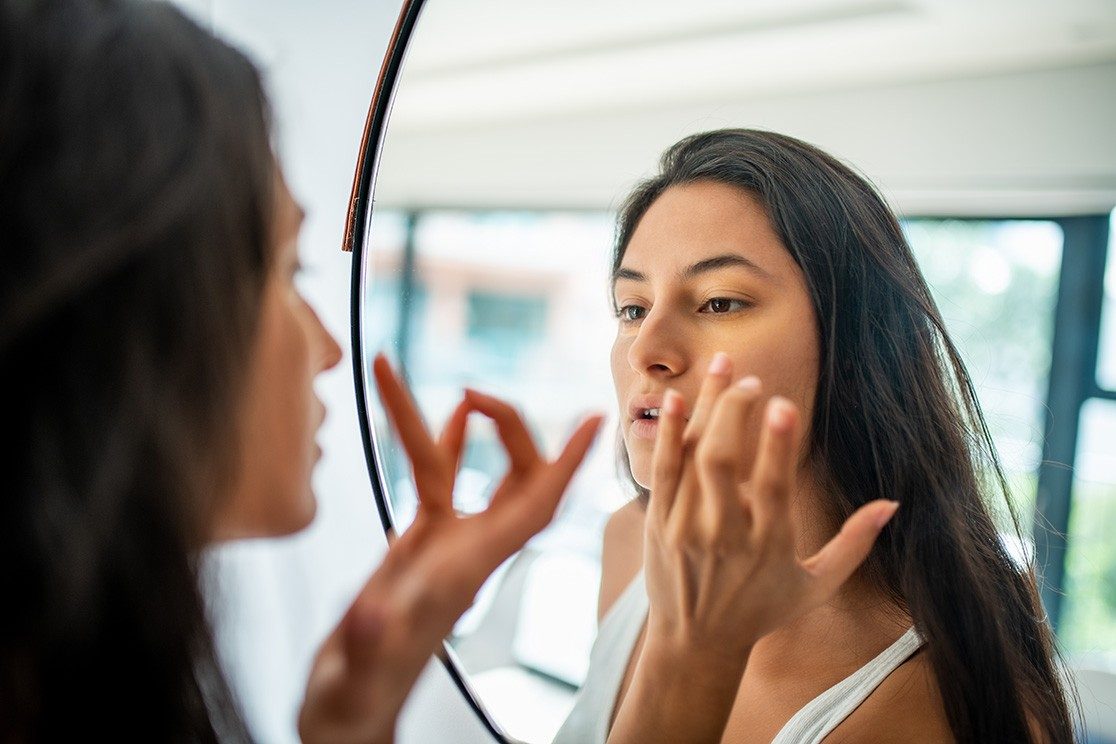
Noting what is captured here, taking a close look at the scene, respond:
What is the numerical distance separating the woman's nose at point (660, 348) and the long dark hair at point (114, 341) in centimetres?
12

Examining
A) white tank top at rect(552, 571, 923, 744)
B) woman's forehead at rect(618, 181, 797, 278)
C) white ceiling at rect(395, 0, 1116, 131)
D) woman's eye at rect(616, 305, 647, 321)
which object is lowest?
white tank top at rect(552, 571, 923, 744)

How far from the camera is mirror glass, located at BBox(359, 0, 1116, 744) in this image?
0.76 ft

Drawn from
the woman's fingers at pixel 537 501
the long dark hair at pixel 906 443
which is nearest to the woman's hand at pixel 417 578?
the woman's fingers at pixel 537 501

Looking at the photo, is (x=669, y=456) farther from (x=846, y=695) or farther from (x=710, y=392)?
(x=846, y=695)

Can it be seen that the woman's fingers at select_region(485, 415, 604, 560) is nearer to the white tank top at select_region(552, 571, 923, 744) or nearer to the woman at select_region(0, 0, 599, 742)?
the woman at select_region(0, 0, 599, 742)

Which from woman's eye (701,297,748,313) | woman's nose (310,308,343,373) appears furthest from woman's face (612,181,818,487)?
woman's nose (310,308,343,373)

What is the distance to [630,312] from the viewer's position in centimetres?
28

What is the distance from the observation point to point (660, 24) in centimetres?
29

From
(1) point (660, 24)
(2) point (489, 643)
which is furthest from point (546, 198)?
(2) point (489, 643)

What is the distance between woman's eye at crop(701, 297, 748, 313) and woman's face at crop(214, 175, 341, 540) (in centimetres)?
13

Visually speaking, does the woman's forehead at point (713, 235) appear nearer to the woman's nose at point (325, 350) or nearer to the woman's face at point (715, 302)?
the woman's face at point (715, 302)

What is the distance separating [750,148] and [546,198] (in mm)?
83

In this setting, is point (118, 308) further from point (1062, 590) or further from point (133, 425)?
point (1062, 590)

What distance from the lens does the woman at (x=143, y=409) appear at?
0.66 feet
